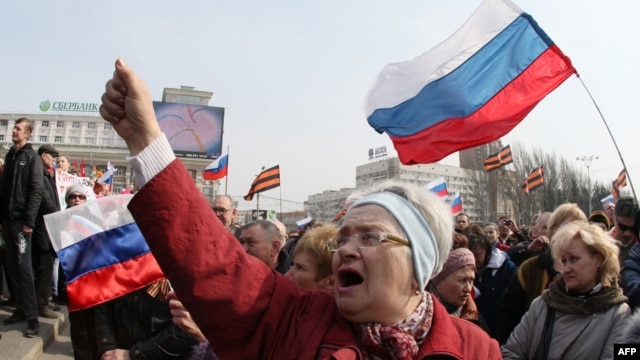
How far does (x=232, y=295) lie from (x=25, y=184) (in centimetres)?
447

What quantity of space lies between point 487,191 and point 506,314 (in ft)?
177

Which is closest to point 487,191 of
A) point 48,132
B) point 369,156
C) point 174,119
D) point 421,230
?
point 174,119

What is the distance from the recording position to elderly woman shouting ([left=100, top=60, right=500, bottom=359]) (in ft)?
4.41

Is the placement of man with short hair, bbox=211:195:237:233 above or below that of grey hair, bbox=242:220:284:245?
above

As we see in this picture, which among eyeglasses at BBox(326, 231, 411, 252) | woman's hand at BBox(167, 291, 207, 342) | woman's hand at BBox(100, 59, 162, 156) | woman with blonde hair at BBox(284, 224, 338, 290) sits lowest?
woman's hand at BBox(167, 291, 207, 342)

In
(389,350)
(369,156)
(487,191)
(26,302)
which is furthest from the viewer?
(369,156)

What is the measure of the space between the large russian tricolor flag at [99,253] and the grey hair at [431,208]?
6.52ft

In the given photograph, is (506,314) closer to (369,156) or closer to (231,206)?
(231,206)

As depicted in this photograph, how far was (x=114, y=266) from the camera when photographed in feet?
10.7

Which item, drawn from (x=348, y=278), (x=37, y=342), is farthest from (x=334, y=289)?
(x=37, y=342)

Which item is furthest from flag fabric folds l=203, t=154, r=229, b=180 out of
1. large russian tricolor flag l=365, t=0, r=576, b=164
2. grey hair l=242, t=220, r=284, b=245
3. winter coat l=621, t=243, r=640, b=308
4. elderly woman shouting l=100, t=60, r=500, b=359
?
elderly woman shouting l=100, t=60, r=500, b=359

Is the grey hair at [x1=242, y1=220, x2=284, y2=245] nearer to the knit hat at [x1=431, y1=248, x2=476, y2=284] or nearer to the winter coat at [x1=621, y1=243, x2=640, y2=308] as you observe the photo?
the knit hat at [x1=431, y1=248, x2=476, y2=284]

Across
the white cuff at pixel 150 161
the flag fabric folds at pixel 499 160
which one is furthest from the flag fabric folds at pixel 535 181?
the white cuff at pixel 150 161
